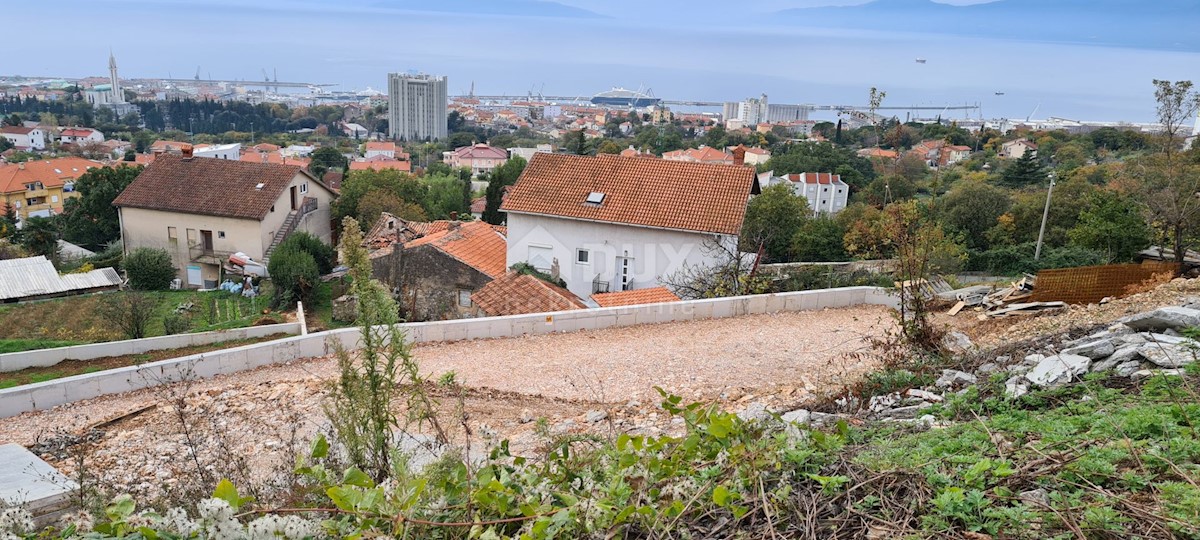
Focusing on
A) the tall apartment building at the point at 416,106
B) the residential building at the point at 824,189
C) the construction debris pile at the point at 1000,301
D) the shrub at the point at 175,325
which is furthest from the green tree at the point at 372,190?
the tall apartment building at the point at 416,106

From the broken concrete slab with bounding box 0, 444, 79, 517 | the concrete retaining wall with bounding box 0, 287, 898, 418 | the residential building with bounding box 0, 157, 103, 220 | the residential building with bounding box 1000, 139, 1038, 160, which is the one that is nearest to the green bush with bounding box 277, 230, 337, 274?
the concrete retaining wall with bounding box 0, 287, 898, 418

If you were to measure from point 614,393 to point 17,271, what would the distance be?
80.0ft

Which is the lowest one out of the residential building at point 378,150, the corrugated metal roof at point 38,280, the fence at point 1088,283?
the corrugated metal roof at point 38,280

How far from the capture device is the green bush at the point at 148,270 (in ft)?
81.9

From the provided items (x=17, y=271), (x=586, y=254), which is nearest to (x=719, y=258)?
(x=586, y=254)

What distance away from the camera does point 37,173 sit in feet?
184

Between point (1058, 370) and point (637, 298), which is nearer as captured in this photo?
point (1058, 370)

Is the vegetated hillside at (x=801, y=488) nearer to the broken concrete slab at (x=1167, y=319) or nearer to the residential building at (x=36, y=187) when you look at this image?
the broken concrete slab at (x=1167, y=319)

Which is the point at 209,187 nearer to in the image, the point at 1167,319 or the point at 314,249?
the point at 314,249

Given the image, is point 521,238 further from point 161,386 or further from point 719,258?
point 161,386

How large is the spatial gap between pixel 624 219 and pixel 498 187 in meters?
19.5

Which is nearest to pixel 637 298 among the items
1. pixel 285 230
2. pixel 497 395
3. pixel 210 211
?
pixel 497 395

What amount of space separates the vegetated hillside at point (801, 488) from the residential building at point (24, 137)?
117002 mm

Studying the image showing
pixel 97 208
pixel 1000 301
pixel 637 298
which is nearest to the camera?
pixel 1000 301
